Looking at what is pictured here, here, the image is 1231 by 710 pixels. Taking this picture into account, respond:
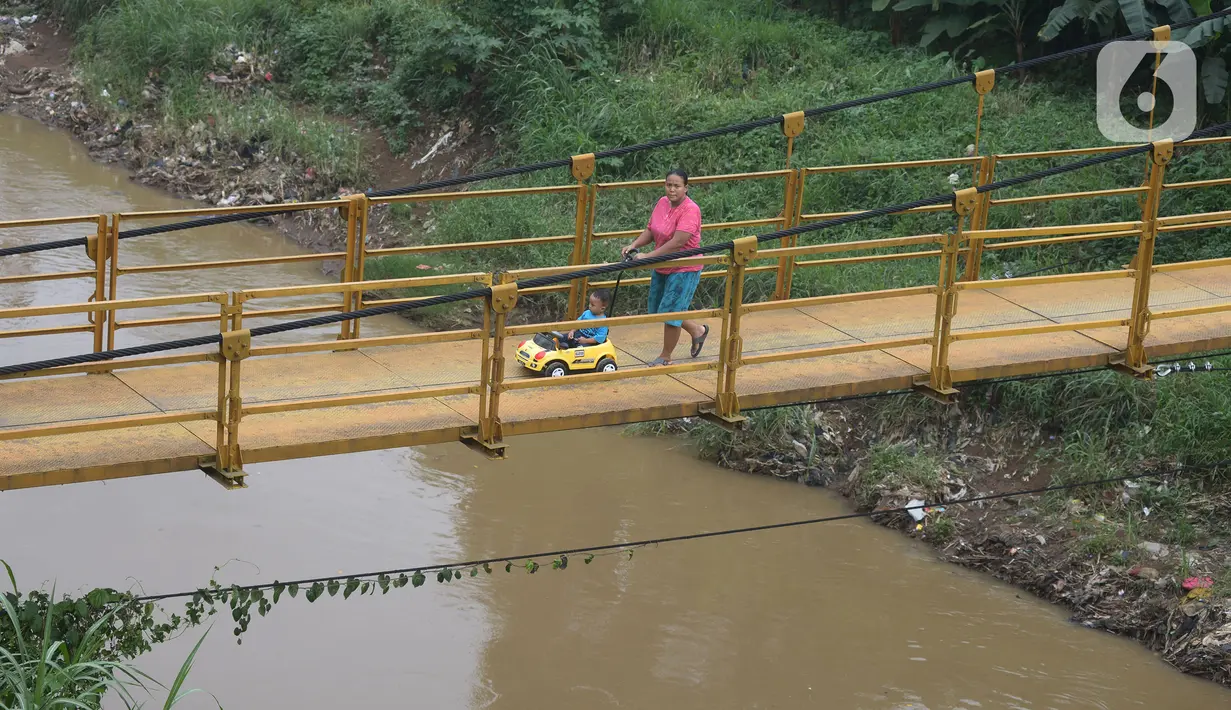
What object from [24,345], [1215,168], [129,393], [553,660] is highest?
[1215,168]

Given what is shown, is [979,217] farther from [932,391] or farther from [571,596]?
[571,596]

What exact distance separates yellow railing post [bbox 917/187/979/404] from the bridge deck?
106 mm

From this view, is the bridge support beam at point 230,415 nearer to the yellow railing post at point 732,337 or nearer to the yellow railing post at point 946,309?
the yellow railing post at point 732,337

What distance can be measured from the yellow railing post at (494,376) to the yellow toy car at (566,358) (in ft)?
3.78

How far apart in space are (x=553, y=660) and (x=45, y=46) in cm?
1571

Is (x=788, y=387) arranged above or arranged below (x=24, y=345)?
above

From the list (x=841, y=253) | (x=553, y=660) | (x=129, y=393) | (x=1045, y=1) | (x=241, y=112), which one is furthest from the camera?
(x=241, y=112)

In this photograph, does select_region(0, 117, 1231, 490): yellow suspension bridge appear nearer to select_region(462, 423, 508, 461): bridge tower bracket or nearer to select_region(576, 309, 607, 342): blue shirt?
select_region(462, 423, 508, 461): bridge tower bracket

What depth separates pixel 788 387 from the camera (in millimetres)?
7340

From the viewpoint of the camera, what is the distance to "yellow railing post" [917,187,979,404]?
7.38m

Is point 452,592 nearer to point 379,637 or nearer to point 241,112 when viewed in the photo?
point 379,637

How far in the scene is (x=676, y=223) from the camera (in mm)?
7980

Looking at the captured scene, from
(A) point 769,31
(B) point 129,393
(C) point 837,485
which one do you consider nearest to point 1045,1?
(A) point 769,31

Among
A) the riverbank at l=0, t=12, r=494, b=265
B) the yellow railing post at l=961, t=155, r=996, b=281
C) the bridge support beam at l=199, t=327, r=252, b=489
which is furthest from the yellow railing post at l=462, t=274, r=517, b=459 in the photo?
the riverbank at l=0, t=12, r=494, b=265
